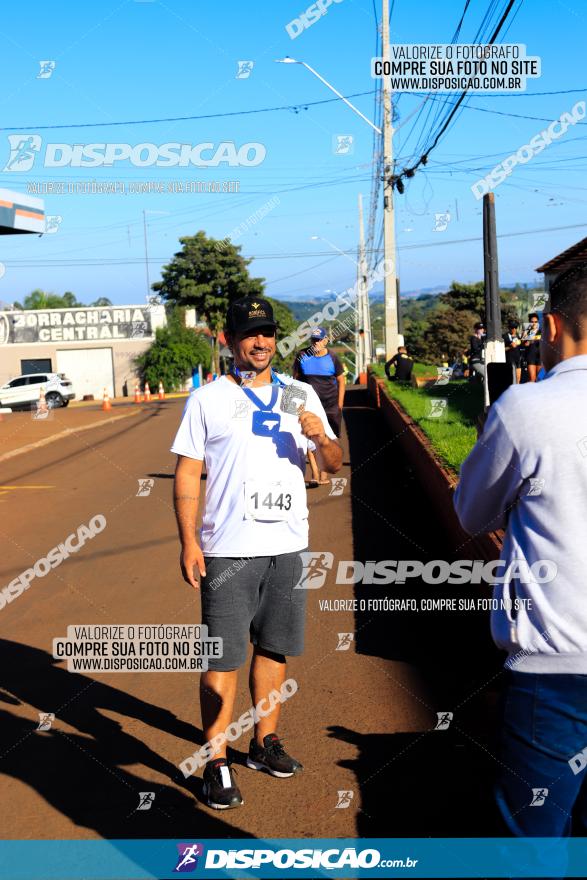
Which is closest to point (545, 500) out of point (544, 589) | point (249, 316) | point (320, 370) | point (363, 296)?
point (544, 589)

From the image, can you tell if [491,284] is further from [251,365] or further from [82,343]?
[82,343]

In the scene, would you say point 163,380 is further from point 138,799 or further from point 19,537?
point 138,799

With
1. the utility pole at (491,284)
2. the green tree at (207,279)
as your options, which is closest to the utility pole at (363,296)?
the green tree at (207,279)

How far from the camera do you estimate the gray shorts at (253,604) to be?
13.4 ft

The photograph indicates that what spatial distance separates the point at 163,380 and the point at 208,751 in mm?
54356

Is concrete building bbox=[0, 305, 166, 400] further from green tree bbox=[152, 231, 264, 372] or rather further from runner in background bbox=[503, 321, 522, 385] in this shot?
runner in background bbox=[503, 321, 522, 385]

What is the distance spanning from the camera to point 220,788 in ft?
13.0

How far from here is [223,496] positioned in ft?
13.4

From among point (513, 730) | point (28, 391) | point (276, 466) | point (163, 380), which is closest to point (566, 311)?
point (513, 730)

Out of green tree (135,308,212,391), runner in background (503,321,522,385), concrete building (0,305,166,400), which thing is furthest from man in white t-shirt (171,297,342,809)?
concrete building (0,305,166,400)

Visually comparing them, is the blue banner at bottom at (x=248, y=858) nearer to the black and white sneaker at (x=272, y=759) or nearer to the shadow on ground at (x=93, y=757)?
the shadow on ground at (x=93, y=757)

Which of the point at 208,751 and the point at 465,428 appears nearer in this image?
the point at 208,751

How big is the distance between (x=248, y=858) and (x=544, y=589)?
74.4 inches

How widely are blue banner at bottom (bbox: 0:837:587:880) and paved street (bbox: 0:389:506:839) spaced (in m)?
0.06
